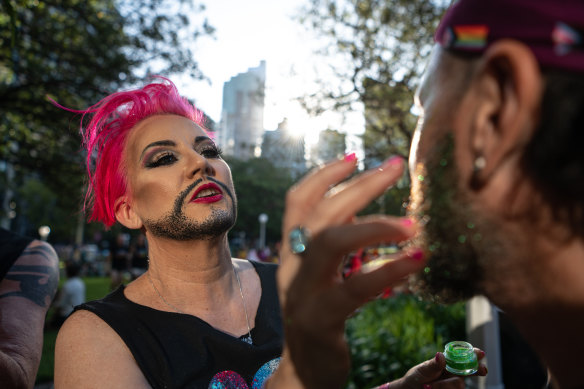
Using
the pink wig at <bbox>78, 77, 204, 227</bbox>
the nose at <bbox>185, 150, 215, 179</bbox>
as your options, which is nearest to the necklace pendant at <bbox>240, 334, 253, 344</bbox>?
the nose at <bbox>185, 150, 215, 179</bbox>

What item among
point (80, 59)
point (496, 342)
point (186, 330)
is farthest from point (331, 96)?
point (186, 330)

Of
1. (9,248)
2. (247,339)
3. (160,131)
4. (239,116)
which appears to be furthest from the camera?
(239,116)

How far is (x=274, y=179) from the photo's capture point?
45.0 metres

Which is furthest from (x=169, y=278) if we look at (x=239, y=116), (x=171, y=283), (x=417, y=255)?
(x=239, y=116)

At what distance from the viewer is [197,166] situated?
2221mm

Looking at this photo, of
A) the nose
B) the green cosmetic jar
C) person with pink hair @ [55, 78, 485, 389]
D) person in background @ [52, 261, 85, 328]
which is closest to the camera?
the green cosmetic jar

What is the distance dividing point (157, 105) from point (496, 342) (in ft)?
16.1

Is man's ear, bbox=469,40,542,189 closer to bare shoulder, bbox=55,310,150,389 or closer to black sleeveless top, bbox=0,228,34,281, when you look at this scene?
bare shoulder, bbox=55,310,150,389

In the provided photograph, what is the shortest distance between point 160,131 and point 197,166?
0.33 meters

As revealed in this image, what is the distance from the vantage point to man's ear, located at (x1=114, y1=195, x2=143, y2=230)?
2.39m

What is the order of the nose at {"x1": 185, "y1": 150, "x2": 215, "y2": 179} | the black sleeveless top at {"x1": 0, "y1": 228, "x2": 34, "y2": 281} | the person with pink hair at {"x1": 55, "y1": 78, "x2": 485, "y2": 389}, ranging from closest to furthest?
the person with pink hair at {"x1": 55, "y1": 78, "x2": 485, "y2": 389} → the nose at {"x1": 185, "y1": 150, "x2": 215, "y2": 179} → the black sleeveless top at {"x1": 0, "y1": 228, "x2": 34, "y2": 281}

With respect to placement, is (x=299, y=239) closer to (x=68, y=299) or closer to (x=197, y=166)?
(x=197, y=166)

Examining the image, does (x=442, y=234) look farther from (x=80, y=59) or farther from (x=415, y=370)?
(x=80, y=59)

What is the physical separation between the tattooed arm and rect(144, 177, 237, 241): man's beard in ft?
2.68
